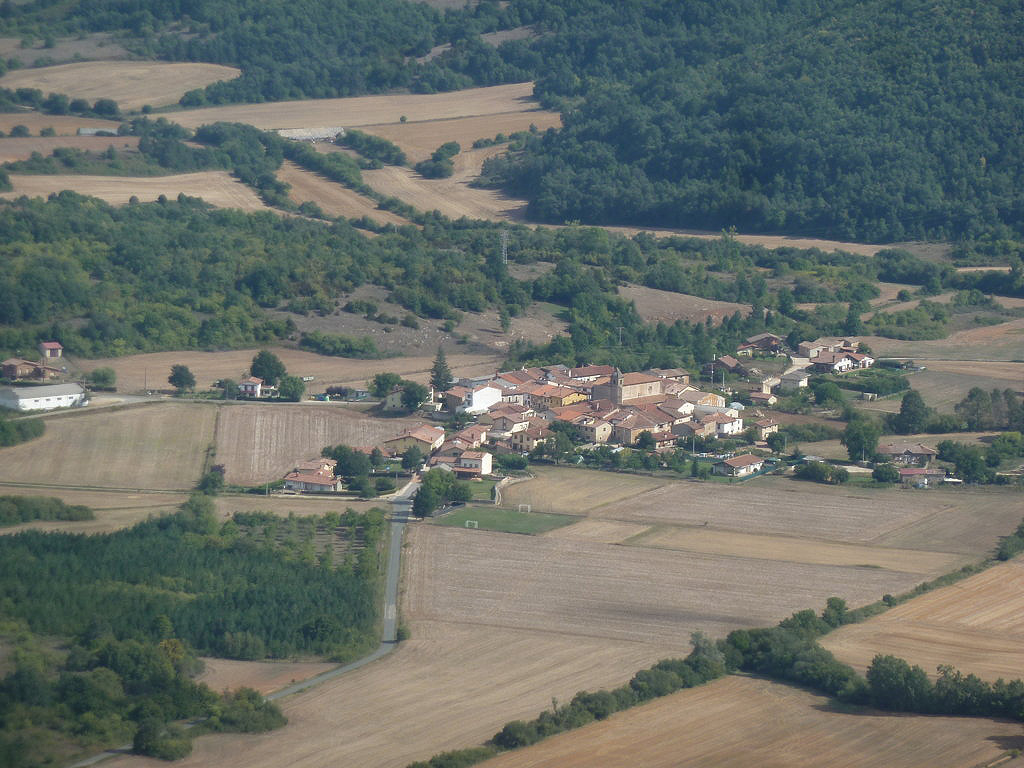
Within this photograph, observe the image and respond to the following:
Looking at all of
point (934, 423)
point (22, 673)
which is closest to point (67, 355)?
point (934, 423)

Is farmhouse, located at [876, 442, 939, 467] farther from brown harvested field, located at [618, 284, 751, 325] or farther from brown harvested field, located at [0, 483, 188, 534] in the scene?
brown harvested field, located at [618, 284, 751, 325]

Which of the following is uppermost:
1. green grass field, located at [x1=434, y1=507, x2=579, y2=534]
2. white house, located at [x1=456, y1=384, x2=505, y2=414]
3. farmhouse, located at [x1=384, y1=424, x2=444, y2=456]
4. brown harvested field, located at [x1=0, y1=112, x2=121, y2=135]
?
brown harvested field, located at [x1=0, y1=112, x2=121, y2=135]

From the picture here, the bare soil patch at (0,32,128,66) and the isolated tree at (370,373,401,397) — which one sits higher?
the bare soil patch at (0,32,128,66)

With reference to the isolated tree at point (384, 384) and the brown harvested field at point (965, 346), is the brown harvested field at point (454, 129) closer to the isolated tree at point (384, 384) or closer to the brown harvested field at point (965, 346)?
the brown harvested field at point (965, 346)

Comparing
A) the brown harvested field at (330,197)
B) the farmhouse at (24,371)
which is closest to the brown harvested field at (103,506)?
the farmhouse at (24,371)

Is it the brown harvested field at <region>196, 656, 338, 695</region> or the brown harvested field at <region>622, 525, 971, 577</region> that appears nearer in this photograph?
the brown harvested field at <region>196, 656, 338, 695</region>

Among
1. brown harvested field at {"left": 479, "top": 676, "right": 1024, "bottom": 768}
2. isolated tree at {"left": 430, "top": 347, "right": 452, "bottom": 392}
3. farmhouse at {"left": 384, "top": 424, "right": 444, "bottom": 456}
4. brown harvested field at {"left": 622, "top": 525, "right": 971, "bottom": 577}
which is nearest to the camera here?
brown harvested field at {"left": 479, "top": 676, "right": 1024, "bottom": 768}

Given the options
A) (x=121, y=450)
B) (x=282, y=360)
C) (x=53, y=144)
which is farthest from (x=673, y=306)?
(x=53, y=144)

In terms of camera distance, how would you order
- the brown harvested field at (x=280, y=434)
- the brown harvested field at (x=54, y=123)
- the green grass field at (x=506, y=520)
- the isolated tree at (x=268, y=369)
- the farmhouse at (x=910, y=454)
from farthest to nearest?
the brown harvested field at (x=54, y=123) → the isolated tree at (x=268, y=369) → the farmhouse at (x=910, y=454) → the brown harvested field at (x=280, y=434) → the green grass field at (x=506, y=520)

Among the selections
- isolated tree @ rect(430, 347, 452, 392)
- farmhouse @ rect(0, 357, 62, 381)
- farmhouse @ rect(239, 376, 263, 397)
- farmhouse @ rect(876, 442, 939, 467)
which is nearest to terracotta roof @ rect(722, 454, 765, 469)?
farmhouse @ rect(876, 442, 939, 467)
